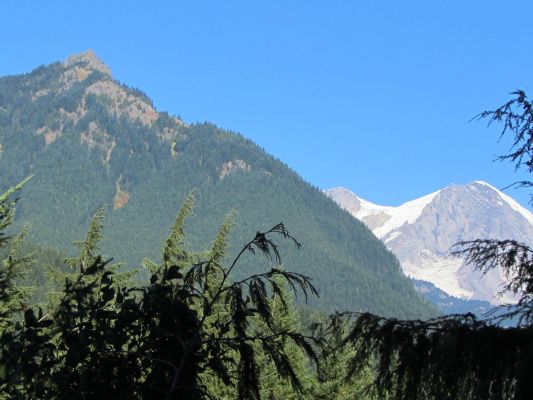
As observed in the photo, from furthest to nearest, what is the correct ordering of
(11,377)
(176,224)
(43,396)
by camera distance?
1. (176,224)
2. (43,396)
3. (11,377)

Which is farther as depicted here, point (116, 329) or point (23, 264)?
point (23, 264)

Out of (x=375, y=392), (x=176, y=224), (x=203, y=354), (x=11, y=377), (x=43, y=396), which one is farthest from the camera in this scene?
(x=176, y=224)

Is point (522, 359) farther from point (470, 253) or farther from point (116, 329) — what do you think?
point (116, 329)

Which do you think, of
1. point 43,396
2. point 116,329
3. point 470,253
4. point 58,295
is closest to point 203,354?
point 116,329

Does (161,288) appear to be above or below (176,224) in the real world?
below

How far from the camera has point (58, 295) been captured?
729 inches

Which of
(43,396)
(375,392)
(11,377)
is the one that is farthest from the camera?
(375,392)

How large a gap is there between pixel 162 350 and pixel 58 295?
14204 millimetres

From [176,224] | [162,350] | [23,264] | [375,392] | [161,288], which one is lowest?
[375,392]

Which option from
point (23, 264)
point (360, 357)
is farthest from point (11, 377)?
point (23, 264)

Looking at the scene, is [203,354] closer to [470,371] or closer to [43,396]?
[43,396]

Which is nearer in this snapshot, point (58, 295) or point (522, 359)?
point (522, 359)

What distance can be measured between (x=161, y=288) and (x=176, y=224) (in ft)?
54.7

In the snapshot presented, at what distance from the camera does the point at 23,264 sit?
13781mm
